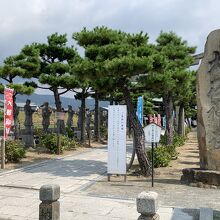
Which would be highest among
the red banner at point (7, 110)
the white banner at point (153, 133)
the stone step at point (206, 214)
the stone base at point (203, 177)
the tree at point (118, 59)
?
the tree at point (118, 59)

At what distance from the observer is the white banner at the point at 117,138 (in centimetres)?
1208

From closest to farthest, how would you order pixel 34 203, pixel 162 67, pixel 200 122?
1. pixel 34 203
2. pixel 200 122
3. pixel 162 67

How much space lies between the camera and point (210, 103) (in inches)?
446

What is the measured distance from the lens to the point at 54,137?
20016 mm

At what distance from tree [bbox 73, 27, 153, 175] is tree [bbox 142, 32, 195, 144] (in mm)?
631

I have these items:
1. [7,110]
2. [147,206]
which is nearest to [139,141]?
[7,110]

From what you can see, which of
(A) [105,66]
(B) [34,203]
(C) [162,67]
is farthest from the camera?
(C) [162,67]

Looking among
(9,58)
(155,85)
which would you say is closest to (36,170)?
(155,85)

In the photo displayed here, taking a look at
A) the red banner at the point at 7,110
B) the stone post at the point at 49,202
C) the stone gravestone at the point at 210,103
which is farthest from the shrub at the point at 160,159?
the stone post at the point at 49,202

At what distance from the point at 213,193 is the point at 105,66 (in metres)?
4.85

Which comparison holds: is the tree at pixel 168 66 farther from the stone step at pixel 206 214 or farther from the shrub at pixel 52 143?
the stone step at pixel 206 214

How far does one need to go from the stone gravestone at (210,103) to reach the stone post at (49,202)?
19.6ft

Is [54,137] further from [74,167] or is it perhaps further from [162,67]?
[162,67]

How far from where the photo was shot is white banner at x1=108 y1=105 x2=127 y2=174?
12.1 meters
